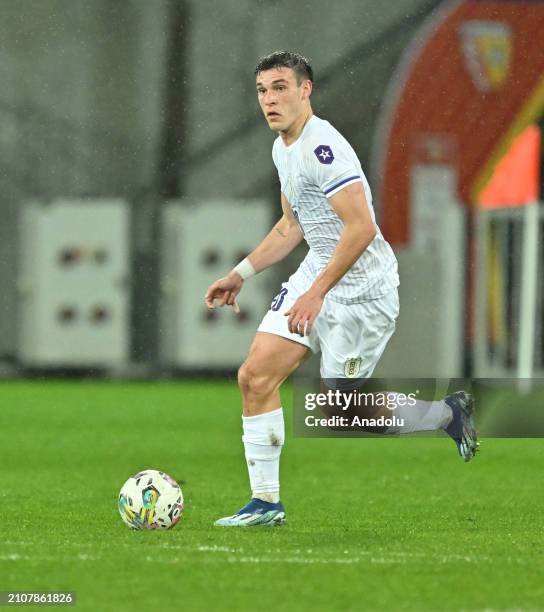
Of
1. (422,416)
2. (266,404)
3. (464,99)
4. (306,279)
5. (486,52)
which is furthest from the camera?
(486,52)

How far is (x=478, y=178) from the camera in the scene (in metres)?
17.9

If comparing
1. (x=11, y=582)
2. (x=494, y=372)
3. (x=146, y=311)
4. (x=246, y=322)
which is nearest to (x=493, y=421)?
(x=494, y=372)

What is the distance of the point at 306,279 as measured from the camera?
6961 mm

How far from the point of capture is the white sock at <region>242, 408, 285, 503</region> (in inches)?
268

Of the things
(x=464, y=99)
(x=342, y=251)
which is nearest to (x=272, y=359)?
(x=342, y=251)

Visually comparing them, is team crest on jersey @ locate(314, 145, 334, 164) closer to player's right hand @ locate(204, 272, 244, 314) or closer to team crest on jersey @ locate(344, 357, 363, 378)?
player's right hand @ locate(204, 272, 244, 314)

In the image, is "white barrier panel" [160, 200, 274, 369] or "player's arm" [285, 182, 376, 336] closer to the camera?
"player's arm" [285, 182, 376, 336]

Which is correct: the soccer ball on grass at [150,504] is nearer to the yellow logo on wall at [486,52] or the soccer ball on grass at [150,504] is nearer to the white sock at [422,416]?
the white sock at [422,416]

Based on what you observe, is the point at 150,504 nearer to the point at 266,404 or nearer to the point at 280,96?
the point at 266,404

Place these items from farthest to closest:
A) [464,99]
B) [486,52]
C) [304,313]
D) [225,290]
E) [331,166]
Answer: [486,52] < [464,99] < [225,290] < [331,166] < [304,313]

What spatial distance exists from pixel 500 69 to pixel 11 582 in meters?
13.8

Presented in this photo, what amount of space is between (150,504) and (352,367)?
119 centimetres

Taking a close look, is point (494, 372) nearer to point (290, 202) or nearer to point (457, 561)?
point (290, 202)

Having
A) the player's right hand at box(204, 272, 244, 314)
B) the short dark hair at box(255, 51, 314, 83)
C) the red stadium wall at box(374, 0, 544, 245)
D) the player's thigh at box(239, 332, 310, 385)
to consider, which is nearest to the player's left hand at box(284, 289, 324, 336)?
the player's thigh at box(239, 332, 310, 385)
